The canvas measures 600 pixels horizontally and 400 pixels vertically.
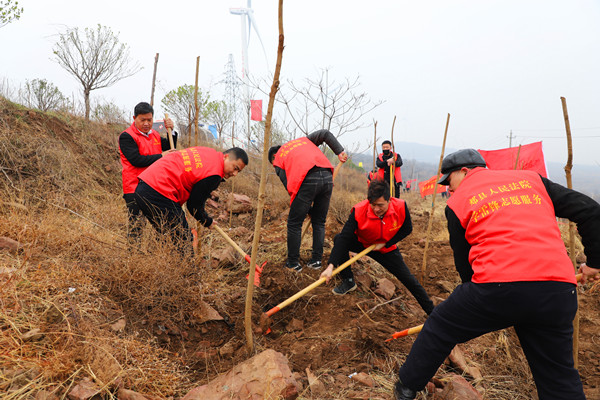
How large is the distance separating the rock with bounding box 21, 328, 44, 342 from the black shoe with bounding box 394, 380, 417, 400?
2.03 meters

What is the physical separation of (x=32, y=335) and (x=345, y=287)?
8.49ft

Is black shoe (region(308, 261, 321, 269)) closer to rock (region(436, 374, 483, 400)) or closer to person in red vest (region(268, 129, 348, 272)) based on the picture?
person in red vest (region(268, 129, 348, 272))

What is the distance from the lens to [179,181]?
3037mm

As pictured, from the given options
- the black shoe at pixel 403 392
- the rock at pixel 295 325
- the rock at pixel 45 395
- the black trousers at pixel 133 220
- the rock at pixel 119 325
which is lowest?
the rock at pixel 295 325

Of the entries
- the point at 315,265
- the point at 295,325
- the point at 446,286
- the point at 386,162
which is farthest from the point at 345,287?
the point at 386,162

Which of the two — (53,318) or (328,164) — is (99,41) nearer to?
(328,164)

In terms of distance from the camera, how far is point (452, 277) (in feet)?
16.1

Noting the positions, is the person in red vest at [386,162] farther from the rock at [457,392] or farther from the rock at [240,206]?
the rock at [457,392]

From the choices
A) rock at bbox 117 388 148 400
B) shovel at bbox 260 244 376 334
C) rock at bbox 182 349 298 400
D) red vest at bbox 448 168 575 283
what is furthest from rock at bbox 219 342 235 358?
red vest at bbox 448 168 575 283

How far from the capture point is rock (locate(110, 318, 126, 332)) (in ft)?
7.48

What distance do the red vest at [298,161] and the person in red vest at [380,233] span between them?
2.37ft

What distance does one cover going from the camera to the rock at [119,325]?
2281mm

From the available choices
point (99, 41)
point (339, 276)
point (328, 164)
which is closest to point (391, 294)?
point (339, 276)

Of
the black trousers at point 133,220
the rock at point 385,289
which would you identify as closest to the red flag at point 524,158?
the rock at point 385,289
